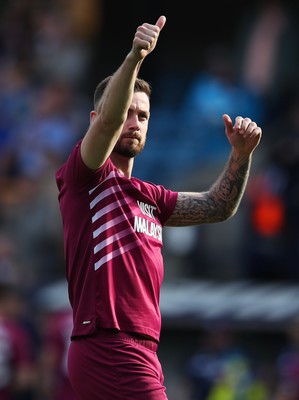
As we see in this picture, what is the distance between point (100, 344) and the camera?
238 inches

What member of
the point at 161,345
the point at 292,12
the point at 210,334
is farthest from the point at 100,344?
the point at 292,12

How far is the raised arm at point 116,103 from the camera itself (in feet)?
19.2

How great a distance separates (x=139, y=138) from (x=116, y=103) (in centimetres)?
41

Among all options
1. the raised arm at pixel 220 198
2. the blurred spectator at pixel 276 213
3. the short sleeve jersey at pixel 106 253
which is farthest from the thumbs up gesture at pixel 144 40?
the blurred spectator at pixel 276 213

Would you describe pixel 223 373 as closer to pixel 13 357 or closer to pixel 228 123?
pixel 13 357

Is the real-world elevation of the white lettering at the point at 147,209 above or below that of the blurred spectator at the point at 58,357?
above

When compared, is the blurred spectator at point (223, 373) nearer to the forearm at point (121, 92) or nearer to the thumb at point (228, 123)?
the thumb at point (228, 123)

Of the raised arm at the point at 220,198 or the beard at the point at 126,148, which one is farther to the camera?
the raised arm at the point at 220,198

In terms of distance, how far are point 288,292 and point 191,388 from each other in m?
1.32

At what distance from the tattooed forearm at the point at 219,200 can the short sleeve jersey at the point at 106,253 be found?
53cm

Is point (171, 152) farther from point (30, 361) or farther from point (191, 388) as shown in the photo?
point (30, 361)

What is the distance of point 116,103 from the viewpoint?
5.88 meters

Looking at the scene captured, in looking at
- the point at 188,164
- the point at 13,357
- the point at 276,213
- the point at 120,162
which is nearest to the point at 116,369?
the point at 120,162

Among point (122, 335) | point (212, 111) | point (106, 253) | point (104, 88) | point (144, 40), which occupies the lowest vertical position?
point (122, 335)
